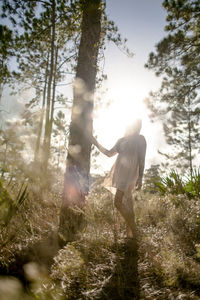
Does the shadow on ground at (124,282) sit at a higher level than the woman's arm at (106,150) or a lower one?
lower

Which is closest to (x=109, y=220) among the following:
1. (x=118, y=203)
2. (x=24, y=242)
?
(x=118, y=203)

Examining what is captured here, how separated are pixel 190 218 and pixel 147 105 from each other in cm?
786

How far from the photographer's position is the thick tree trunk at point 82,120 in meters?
3.48

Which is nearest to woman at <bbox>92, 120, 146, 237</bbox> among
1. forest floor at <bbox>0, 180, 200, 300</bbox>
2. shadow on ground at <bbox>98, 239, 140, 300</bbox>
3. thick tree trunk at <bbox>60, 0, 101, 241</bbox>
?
thick tree trunk at <bbox>60, 0, 101, 241</bbox>

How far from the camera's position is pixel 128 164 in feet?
11.3

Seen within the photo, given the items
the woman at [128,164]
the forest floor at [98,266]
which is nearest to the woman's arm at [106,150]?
the woman at [128,164]

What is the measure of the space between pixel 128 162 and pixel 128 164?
3 centimetres

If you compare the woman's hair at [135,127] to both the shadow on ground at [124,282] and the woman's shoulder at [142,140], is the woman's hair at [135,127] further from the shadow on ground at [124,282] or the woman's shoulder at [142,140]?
the shadow on ground at [124,282]

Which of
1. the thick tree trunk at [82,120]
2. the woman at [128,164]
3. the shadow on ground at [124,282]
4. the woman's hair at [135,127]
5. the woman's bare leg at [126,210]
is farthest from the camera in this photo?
the woman's hair at [135,127]

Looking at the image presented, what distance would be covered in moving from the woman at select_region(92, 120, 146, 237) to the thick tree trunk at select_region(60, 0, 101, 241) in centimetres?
32

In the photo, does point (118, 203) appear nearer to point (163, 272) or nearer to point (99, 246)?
point (99, 246)

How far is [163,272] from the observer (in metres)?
2.06

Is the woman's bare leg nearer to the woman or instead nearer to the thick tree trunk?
the woman

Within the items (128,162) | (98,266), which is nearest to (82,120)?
(128,162)
